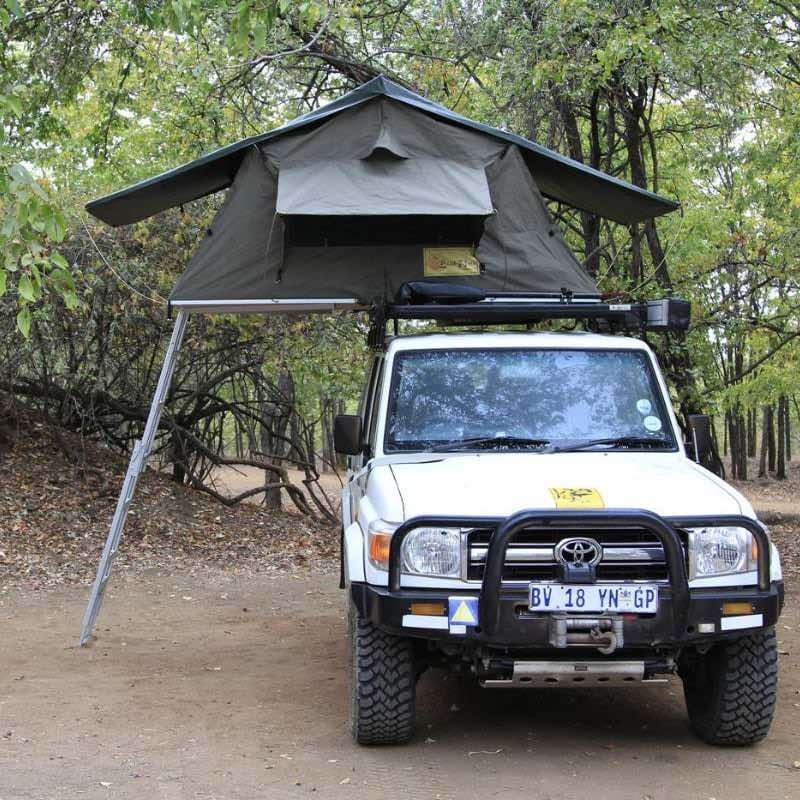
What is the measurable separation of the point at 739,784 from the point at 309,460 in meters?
12.7

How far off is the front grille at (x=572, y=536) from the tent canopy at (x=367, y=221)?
9.13 ft

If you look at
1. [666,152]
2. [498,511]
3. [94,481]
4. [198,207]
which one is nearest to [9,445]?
[94,481]

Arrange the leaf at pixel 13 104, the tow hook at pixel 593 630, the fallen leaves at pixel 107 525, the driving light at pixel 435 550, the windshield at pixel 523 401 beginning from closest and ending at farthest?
the tow hook at pixel 593 630, the driving light at pixel 435 550, the leaf at pixel 13 104, the windshield at pixel 523 401, the fallen leaves at pixel 107 525

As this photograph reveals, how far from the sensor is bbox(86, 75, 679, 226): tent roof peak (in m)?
7.67

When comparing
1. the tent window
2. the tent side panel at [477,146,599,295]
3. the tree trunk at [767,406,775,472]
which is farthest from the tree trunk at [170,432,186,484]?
the tree trunk at [767,406,775,472]

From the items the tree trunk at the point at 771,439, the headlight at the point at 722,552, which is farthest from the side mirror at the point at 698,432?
the tree trunk at the point at 771,439

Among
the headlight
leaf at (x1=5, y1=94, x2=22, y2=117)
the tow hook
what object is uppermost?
leaf at (x1=5, y1=94, x2=22, y2=117)

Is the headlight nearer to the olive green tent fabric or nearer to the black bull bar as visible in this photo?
the black bull bar

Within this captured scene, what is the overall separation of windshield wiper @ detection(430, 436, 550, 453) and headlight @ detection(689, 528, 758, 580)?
1.14 m

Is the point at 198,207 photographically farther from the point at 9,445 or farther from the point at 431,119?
the point at 431,119

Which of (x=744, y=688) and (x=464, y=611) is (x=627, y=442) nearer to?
(x=744, y=688)

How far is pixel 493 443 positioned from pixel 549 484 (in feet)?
2.59

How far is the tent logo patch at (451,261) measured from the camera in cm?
772

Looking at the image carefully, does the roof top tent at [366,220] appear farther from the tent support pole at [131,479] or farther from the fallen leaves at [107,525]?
the fallen leaves at [107,525]
